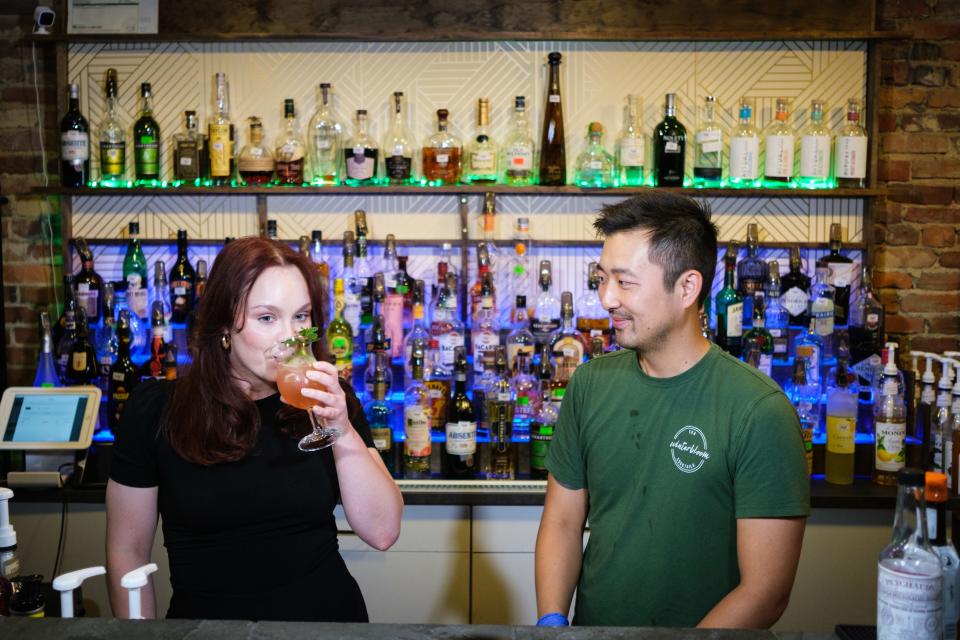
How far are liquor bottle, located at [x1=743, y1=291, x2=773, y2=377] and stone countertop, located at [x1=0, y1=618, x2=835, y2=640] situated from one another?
2.10 m

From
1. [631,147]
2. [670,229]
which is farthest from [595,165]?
[670,229]

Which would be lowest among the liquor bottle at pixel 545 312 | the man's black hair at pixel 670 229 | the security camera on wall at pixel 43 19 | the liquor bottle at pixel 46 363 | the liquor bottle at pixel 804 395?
the liquor bottle at pixel 804 395

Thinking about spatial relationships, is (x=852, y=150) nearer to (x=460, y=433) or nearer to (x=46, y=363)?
(x=460, y=433)

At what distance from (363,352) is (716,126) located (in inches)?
58.3

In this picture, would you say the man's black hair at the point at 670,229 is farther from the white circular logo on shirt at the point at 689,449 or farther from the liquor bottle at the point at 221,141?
the liquor bottle at the point at 221,141

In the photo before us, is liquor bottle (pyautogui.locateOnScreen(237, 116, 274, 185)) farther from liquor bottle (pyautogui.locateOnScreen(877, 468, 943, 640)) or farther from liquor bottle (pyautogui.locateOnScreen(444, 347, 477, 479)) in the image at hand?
liquor bottle (pyautogui.locateOnScreen(877, 468, 943, 640))

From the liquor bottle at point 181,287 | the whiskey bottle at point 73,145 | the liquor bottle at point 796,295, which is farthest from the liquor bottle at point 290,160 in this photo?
the liquor bottle at point 796,295

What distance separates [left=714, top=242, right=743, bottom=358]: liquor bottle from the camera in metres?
3.30

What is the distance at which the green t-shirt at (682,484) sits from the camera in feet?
5.66

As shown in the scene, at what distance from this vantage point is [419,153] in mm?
3523

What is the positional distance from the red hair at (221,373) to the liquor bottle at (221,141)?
1.72 m

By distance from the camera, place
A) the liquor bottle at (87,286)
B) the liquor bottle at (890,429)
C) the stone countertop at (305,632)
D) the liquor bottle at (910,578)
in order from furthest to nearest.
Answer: the liquor bottle at (87,286)
the liquor bottle at (890,429)
the stone countertop at (305,632)
the liquor bottle at (910,578)

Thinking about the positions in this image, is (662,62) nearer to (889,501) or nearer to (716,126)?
(716,126)

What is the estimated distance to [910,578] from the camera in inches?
41.4
